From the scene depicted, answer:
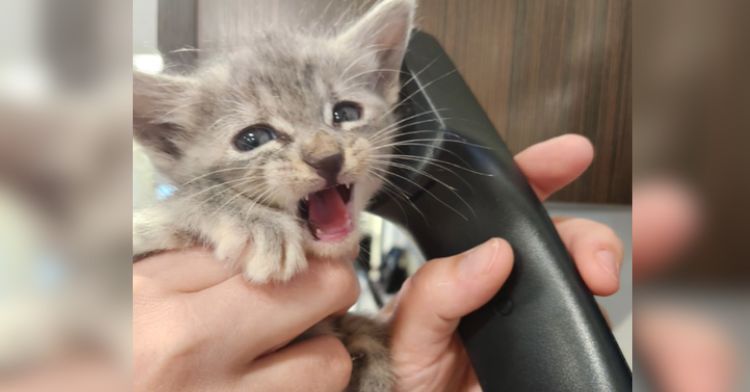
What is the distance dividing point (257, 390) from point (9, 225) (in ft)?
1.21

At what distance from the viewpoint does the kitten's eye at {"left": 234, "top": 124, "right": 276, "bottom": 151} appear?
0.61m

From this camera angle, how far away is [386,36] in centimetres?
72

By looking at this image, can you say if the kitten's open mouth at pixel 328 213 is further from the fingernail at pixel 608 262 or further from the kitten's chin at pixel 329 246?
the fingernail at pixel 608 262

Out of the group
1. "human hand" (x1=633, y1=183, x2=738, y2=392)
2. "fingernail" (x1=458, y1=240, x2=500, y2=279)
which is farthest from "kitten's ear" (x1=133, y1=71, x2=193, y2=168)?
"human hand" (x1=633, y1=183, x2=738, y2=392)

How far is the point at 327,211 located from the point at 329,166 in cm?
8

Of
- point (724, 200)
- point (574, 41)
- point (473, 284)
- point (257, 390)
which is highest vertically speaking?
point (574, 41)

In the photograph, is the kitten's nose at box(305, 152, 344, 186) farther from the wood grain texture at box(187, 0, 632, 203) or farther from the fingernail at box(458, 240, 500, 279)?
the wood grain texture at box(187, 0, 632, 203)

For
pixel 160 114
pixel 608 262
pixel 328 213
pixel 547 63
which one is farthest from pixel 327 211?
pixel 547 63

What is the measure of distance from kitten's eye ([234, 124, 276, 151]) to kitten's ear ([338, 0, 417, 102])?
191 millimetres

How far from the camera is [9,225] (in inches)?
8.8

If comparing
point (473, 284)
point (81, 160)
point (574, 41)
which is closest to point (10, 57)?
point (81, 160)

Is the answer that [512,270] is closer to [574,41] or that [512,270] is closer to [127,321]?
[127,321]

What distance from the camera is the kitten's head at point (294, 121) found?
56 centimetres

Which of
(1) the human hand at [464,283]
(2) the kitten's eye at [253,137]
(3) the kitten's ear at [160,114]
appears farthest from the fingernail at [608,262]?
(3) the kitten's ear at [160,114]
